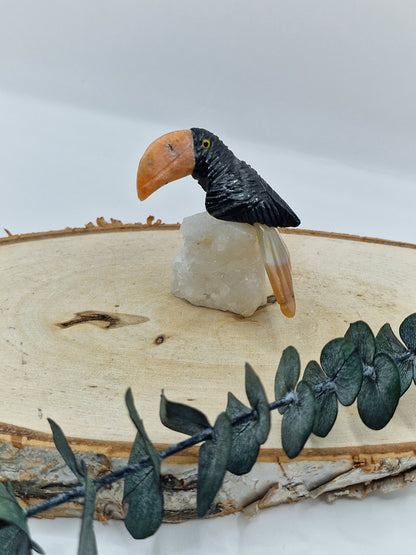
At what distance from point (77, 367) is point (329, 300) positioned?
581 mm

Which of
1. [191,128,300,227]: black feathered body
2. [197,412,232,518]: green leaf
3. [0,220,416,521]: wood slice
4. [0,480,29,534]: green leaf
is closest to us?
[0,480,29,534]: green leaf

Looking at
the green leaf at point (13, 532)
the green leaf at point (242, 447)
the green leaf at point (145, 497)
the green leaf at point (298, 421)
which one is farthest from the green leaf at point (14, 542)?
the green leaf at point (298, 421)

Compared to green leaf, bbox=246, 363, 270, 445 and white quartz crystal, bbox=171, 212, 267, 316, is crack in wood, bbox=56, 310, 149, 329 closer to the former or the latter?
white quartz crystal, bbox=171, 212, 267, 316

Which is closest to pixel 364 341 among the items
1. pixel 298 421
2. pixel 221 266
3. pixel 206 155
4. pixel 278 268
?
pixel 298 421

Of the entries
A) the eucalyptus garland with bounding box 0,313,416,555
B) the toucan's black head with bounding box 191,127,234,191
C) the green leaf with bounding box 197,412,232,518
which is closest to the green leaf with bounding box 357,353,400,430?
the eucalyptus garland with bounding box 0,313,416,555

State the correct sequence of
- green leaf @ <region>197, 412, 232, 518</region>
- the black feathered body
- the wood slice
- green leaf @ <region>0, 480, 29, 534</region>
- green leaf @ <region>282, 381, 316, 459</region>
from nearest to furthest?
green leaf @ <region>0, 480, 29, 534</region> < green leaf @ <region>197, 412, 232, 518</region> < green leaf @ <region>282, 381, 316, 459</region> < the wood slice < the black feathered body

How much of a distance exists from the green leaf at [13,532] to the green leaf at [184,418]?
0.22m

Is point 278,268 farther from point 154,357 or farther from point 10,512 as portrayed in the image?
point 10,512

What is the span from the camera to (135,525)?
35.9 inches

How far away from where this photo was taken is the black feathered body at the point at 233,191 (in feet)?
4.54

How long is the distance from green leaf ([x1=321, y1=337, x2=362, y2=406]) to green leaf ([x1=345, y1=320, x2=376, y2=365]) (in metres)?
0.03

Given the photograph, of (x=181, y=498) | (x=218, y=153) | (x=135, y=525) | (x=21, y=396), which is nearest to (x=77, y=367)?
(x=21, y=396)

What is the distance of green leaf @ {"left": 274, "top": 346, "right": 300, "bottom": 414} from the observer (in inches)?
40.6

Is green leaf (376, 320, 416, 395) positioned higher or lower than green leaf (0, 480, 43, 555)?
higher
